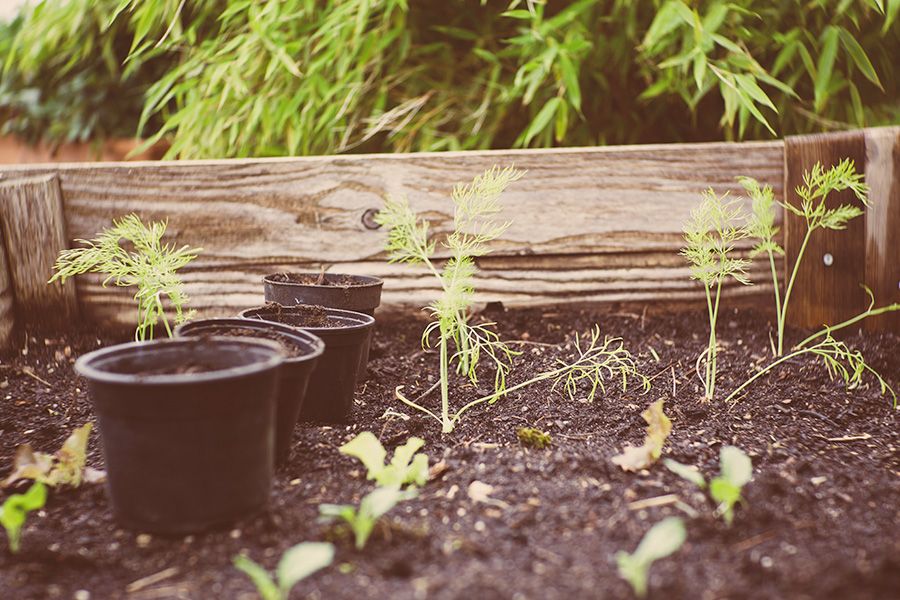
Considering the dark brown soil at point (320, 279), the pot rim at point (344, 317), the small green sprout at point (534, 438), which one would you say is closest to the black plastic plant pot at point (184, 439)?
the pot rim at point (344, 317)

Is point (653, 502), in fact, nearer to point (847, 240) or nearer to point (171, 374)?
point (171, 374)

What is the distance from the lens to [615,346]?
196 cm

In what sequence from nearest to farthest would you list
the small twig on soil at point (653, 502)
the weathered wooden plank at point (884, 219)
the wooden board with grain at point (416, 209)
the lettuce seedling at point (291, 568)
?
1. the lettuce seedling at point (291, 568)
2. the small twig on soil at point (653, 502)
3. the weathered wooden plank at point (884, 219)
4. the wooden board with grain at point (416, 209)

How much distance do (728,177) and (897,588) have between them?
1458 mm

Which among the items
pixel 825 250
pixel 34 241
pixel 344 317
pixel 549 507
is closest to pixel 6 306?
pixel 34 241

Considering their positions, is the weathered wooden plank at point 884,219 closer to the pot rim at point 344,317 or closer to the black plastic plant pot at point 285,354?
the pot rim at point 344,317

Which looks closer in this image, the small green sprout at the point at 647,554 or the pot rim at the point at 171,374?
the small green sprout at the point at 647,554

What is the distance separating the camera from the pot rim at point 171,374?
3.21ft

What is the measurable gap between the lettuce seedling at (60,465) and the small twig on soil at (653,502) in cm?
87

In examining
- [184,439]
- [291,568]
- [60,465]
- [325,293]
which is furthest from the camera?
[325,293]

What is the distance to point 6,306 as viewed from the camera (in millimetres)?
2008

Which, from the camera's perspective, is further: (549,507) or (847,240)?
(847,240)

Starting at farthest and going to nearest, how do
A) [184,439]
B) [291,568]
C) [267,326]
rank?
1. [267,326]
2. [184,439]
3. [291,568]

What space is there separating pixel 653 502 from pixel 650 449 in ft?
0.49
